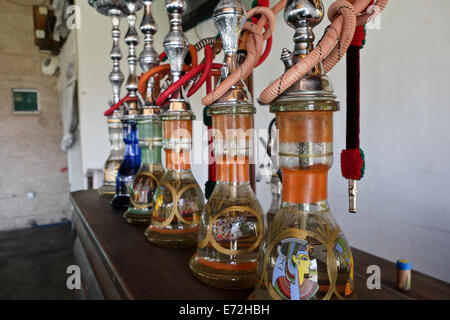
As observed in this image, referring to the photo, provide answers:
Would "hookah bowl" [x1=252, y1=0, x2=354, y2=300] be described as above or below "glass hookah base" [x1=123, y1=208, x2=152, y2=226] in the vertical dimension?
above

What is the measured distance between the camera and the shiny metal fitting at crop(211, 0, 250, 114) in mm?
367

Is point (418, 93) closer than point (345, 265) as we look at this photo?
No

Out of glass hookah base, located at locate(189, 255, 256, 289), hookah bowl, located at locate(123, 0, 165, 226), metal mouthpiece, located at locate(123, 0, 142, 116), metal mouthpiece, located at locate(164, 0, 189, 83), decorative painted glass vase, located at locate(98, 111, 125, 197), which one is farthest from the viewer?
decorative painted glass vase, located at locate(98, 111, 125, 197)

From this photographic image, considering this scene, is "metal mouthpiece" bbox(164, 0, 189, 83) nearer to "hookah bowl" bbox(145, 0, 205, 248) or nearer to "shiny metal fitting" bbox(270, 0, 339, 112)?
"hookah bowl" bbox(145, 0, 205, 248)

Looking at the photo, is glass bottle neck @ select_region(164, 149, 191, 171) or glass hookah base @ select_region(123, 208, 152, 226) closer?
glass bottle neck @ select_region(164, 149, 191, 171)

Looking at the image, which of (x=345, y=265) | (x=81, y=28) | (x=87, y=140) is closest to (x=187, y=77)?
(x=345, y=265)

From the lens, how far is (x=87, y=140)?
2.60 meters

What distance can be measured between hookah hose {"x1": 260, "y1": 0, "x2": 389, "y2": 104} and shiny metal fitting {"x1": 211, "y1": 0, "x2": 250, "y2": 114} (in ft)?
0.21

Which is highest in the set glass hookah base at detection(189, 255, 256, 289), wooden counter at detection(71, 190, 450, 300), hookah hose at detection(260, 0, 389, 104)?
hookah hose at detection(260, 0, 389, 104)

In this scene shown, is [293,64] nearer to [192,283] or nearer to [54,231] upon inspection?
[192,283]

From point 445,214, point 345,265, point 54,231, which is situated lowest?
point 54,231

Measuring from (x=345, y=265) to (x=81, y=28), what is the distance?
2.83m

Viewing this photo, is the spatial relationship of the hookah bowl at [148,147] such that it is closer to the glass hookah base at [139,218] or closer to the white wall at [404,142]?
the glass hookah base at [139,218]

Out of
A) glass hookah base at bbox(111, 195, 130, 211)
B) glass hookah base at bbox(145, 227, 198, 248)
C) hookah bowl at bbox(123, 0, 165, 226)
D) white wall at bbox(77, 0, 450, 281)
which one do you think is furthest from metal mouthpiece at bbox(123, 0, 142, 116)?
white wall at bbox(77, 0, 450, 281)
